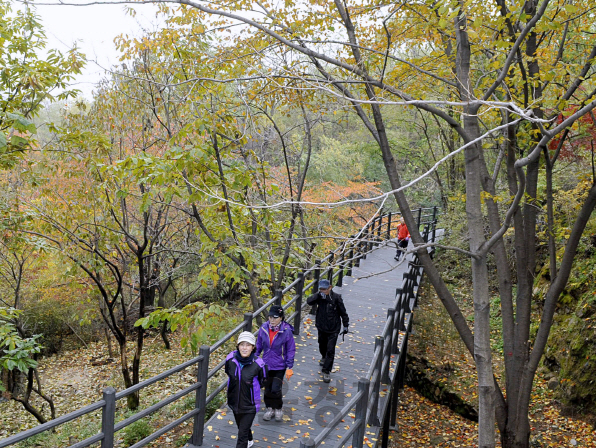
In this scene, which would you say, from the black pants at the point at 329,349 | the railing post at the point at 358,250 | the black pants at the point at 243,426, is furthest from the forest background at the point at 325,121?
the black pants at the point at 243,426

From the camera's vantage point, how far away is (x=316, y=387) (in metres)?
7.21

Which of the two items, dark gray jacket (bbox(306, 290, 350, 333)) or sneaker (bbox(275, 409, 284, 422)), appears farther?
dark gray jacket (bbox(306, 290, 350, 333))

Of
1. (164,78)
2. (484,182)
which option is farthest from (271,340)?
(164,78)

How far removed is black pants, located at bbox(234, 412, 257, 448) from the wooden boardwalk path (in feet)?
1.41

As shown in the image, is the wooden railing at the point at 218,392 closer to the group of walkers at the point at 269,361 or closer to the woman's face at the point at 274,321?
the group of walkers at the point at 269,361

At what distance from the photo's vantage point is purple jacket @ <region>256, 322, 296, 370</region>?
604 cm

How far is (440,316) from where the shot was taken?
1630 cm

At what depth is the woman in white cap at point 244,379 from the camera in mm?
4988

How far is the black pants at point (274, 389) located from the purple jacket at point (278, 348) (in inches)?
3.3

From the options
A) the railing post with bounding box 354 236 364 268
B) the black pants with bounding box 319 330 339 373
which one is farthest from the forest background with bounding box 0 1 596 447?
the black pants with bounding box 319 330 339 373

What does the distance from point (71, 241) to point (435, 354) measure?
33.4 ft

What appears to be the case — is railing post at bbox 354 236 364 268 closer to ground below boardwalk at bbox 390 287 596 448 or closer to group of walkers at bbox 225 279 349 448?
group of walkers at bbox 225 279 349 448

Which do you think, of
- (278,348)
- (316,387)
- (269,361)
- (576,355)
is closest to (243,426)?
(269,361)

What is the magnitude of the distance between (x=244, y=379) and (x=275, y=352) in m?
1.08
